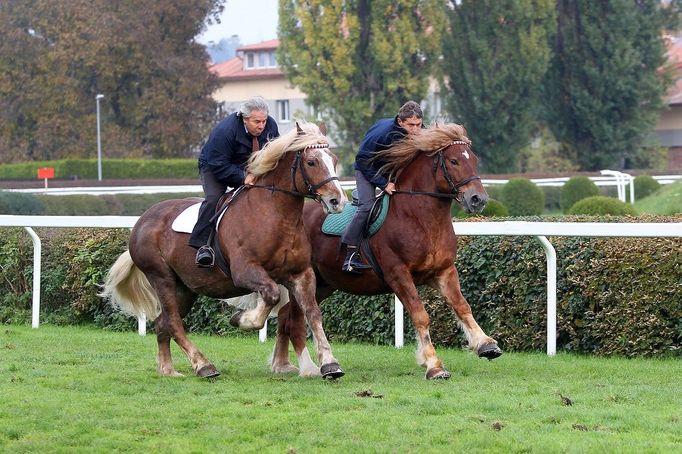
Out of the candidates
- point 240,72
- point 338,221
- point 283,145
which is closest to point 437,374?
point 338,221

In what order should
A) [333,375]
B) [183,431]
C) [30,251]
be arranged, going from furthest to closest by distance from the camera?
[30,251] < [333,375] < [183,431]

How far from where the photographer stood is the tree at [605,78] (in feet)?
173

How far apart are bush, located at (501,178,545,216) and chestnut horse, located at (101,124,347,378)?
23522mm

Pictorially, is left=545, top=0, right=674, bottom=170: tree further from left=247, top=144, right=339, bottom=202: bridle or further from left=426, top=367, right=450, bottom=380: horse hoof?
left=426, top=367, right=450, bottom=380: horse hoof

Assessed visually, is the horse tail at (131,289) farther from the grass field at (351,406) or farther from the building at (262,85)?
the building at (262,85)

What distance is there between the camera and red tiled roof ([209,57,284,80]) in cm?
7306

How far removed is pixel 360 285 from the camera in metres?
8.98

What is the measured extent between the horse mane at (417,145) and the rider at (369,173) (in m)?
0.08

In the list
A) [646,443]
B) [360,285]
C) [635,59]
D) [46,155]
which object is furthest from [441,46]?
[646,443]

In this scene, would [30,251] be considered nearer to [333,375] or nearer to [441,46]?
[333,375]

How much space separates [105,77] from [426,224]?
48.7m

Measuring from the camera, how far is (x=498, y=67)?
167 feet

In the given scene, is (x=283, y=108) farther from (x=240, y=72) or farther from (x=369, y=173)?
(x=369, y=173)

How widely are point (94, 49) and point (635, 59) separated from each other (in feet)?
77.7
